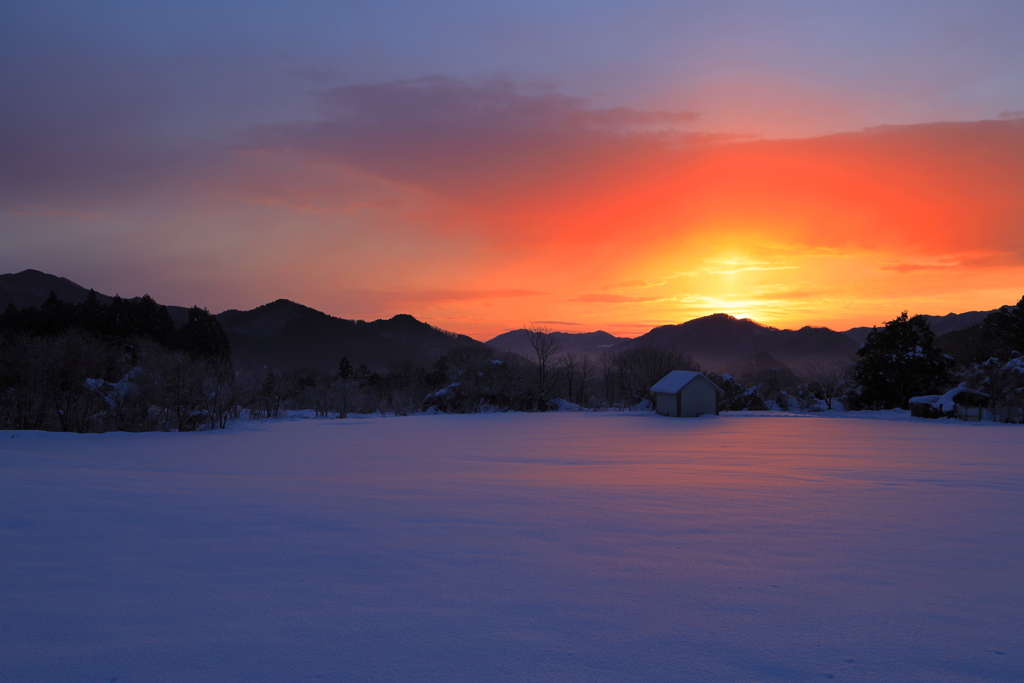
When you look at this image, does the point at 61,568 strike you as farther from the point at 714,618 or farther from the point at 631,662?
the point at 714,618

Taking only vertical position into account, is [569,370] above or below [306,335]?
below

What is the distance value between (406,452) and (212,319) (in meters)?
44.5

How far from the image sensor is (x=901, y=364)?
1363 inches

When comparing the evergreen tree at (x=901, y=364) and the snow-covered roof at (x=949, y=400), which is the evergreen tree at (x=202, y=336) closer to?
the evergreen tree at (x=901, y=364)

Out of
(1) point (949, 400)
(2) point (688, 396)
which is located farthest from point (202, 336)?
(1) point (949, 400)

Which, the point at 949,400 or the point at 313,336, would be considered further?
the point at 313,336

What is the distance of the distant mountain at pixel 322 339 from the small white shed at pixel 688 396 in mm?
60678

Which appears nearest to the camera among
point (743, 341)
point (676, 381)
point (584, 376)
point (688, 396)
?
point (688, 396)

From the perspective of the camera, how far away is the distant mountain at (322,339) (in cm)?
9638

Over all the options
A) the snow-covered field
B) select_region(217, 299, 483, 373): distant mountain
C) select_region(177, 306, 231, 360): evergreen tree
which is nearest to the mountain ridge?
select_region(217, 299, 483, 373): distant mountain

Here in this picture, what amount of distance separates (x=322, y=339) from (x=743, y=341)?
379 feet

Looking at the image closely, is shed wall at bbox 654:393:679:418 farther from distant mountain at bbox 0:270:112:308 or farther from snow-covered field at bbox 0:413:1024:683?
distant mountain at bbox 0:270:112:308

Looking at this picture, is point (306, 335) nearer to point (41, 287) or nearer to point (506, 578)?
point (41, 287)

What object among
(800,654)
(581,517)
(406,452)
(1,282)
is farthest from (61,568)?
(1,282)
